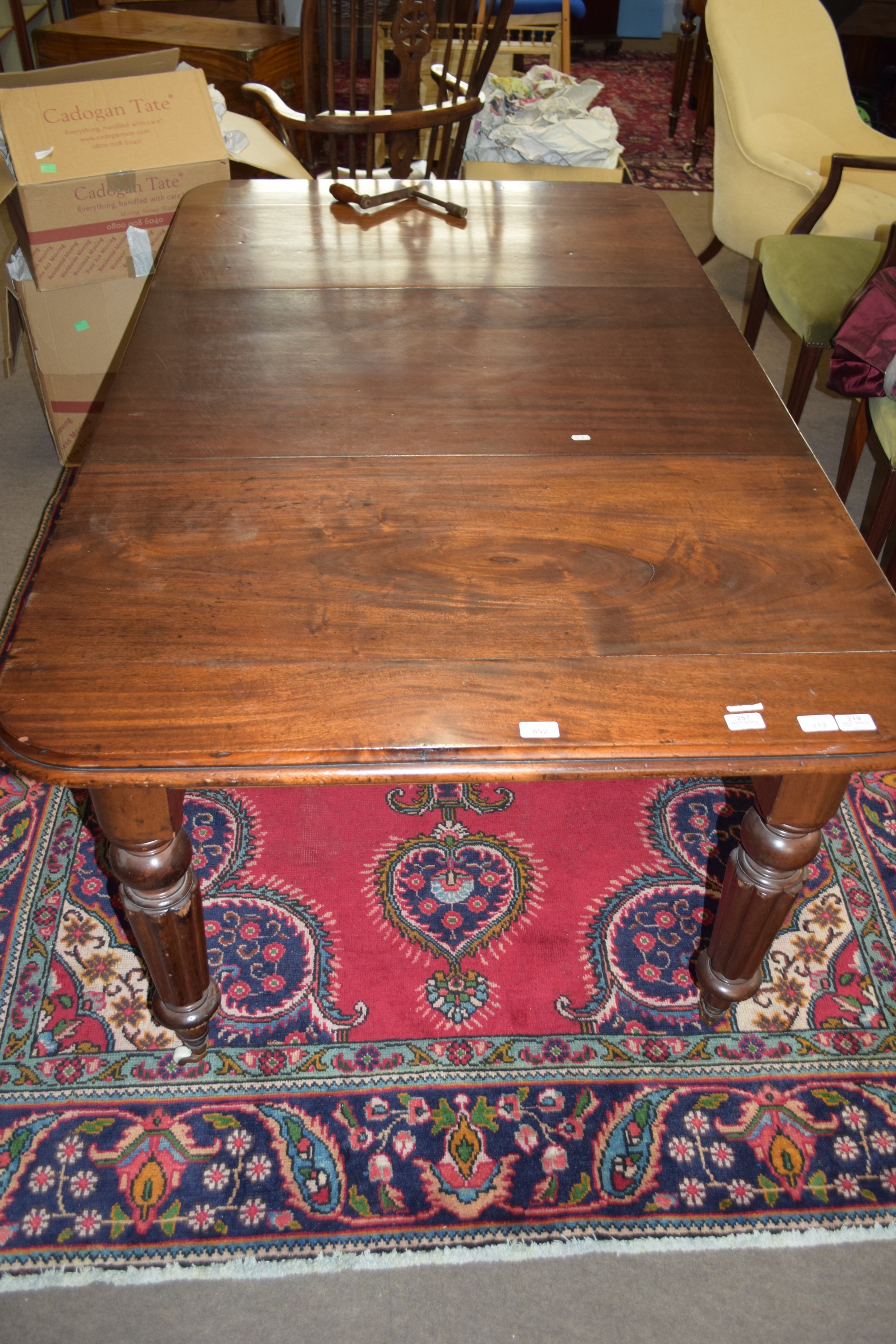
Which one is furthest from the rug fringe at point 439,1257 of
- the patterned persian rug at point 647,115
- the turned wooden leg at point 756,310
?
the patterned persian rug at point 647,115

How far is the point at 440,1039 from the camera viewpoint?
1.36 meters

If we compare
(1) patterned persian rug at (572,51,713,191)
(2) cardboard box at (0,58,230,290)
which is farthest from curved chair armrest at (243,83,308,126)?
(1) patterned persian rug at (572,51,713,191)

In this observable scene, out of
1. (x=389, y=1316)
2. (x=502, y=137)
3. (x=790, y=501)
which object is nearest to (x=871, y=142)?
(x=502, y=137)

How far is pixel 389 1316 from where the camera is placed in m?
1.12

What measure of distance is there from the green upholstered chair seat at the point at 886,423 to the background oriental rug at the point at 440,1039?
0.72 metres

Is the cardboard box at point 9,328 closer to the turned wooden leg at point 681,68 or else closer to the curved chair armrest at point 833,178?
the curved chair armrest at point 833,178

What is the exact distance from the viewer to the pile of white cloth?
2.98 meters

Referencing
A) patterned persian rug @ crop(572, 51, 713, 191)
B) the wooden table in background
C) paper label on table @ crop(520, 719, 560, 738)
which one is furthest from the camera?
patterned persian rug @ crop(572, 51, 713, 191)

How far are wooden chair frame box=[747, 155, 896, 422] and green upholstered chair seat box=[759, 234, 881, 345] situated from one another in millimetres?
51

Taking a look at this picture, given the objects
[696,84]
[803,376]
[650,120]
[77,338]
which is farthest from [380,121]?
[650,120]

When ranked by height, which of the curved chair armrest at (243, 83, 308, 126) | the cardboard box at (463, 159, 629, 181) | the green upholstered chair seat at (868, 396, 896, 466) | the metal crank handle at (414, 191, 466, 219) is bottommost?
the green upholstered chair seat at (868, 396, 896, 466)

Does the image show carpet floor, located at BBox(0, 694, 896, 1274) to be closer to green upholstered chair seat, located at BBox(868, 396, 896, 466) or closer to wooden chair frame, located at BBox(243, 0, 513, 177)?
green upholstered chair seat, located at BBox(868, 396, 896, 466)

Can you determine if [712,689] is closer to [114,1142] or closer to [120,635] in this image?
[120,635]

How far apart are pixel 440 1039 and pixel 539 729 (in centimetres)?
63
